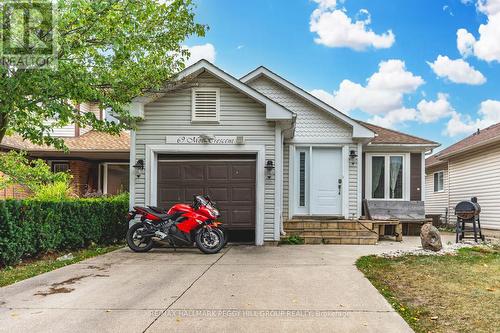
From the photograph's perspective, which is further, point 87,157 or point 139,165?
point 87,157

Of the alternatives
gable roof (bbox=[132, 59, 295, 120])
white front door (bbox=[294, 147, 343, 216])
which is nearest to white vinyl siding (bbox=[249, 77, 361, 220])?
white front door (bbox=[294, 147, 343, 216])

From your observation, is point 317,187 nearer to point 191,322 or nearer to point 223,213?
point 223,213

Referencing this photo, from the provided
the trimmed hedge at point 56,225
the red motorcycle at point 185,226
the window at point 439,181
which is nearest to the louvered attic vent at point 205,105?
the red motorcycle at point 185,226

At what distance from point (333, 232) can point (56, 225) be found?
21.5ft

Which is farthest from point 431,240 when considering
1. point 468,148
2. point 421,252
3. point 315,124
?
point 468,148

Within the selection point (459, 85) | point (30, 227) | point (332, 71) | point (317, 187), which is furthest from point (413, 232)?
point (459, 85)

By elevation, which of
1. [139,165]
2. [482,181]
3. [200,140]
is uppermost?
[200,140]

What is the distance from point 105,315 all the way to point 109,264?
11.4 ft

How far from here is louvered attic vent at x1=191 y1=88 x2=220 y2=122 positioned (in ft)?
35.4

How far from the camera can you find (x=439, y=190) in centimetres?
2200

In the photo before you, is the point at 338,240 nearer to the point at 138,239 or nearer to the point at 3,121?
the point at 138,239

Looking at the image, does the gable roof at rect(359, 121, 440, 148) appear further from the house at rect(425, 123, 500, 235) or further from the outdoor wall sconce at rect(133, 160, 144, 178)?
the outdoor wall sconce at rect(133, 160, 144, 178)

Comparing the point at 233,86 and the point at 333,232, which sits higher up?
the point at 233,86

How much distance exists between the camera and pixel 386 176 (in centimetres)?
1515
